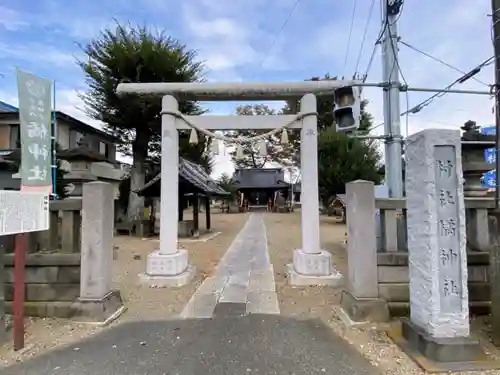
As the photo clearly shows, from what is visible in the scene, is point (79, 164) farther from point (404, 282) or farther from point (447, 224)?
point (447, 224)

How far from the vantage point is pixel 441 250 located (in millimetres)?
3494

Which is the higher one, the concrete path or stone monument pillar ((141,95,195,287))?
stone monument pillar ((141,95,195,287))

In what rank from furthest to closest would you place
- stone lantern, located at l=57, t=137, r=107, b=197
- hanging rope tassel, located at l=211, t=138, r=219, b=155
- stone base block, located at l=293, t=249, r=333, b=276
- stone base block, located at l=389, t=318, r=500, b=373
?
1. stone lantern, located at l=57, t=137, r=107, b=197
2. hanging rope tassel, located at l=211, t=138, r=219, b=155
3. stone base block, located at l=293, t=249, r=333, b=276
4. stone base block, located at l=389, t=318, r=500, b=373

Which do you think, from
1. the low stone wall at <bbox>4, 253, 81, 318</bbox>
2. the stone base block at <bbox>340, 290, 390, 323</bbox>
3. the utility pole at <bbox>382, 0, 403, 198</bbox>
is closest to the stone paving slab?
the stone base block at <bbox>340, 290, 390, 323</bbox>

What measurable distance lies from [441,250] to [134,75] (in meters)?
17.5

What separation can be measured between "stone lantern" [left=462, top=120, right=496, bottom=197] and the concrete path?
11.3 feet

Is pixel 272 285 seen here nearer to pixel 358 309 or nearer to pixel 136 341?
pixel 358 309

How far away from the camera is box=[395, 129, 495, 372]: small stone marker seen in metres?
3.37

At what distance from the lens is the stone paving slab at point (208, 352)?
327cm

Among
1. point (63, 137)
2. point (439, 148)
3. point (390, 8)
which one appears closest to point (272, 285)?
point (439, 148)

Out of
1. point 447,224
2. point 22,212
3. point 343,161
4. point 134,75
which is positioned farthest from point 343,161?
point 22,212

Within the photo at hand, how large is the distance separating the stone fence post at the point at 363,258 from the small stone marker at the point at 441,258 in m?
0.83

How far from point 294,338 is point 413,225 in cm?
183

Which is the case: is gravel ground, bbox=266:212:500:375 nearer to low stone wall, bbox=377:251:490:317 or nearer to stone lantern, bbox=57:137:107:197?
low stone wall, bbox=377:251:490:317
